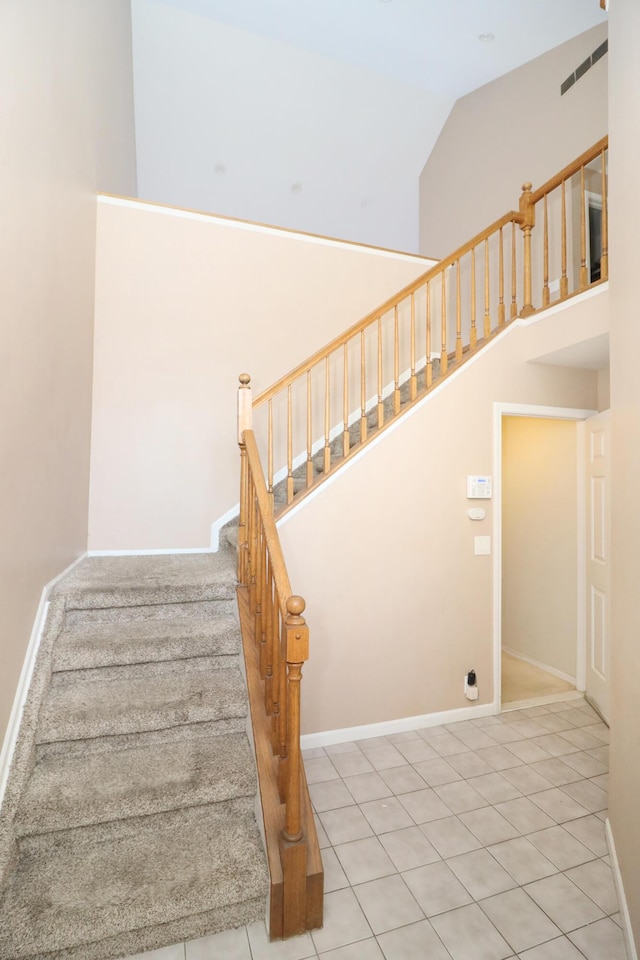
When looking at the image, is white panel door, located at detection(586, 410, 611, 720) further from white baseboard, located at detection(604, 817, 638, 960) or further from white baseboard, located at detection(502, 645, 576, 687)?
white baseboard, located at detection(604, 817, 638, 960)

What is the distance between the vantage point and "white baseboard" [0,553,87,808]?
1809 mm

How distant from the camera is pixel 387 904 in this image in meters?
1.80

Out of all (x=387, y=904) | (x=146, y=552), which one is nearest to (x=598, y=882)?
(x=387, y=904)

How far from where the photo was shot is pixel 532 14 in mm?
3773

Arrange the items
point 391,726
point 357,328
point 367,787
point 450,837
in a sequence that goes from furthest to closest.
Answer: point 391,726
point 357,328
point 367,787
point 450,837

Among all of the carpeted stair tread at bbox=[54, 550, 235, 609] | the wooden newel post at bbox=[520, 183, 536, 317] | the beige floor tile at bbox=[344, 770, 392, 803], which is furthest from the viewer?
the wooden newel post at bbox=[520, 183, 536, 317]

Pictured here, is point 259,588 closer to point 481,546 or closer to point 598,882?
point 481,546

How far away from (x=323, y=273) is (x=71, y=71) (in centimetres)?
212

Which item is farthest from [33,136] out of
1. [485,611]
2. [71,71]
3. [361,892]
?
[485,611]

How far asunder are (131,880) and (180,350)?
10.4 feet

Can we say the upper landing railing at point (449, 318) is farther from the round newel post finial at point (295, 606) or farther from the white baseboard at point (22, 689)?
the round newel post finial at point (295, 606)

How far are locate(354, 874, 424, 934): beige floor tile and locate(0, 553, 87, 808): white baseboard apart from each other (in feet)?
4.48

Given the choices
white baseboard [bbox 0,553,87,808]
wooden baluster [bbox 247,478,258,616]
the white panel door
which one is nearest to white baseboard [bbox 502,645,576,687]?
the white panel door

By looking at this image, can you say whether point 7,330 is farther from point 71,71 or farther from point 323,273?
point 323,273
